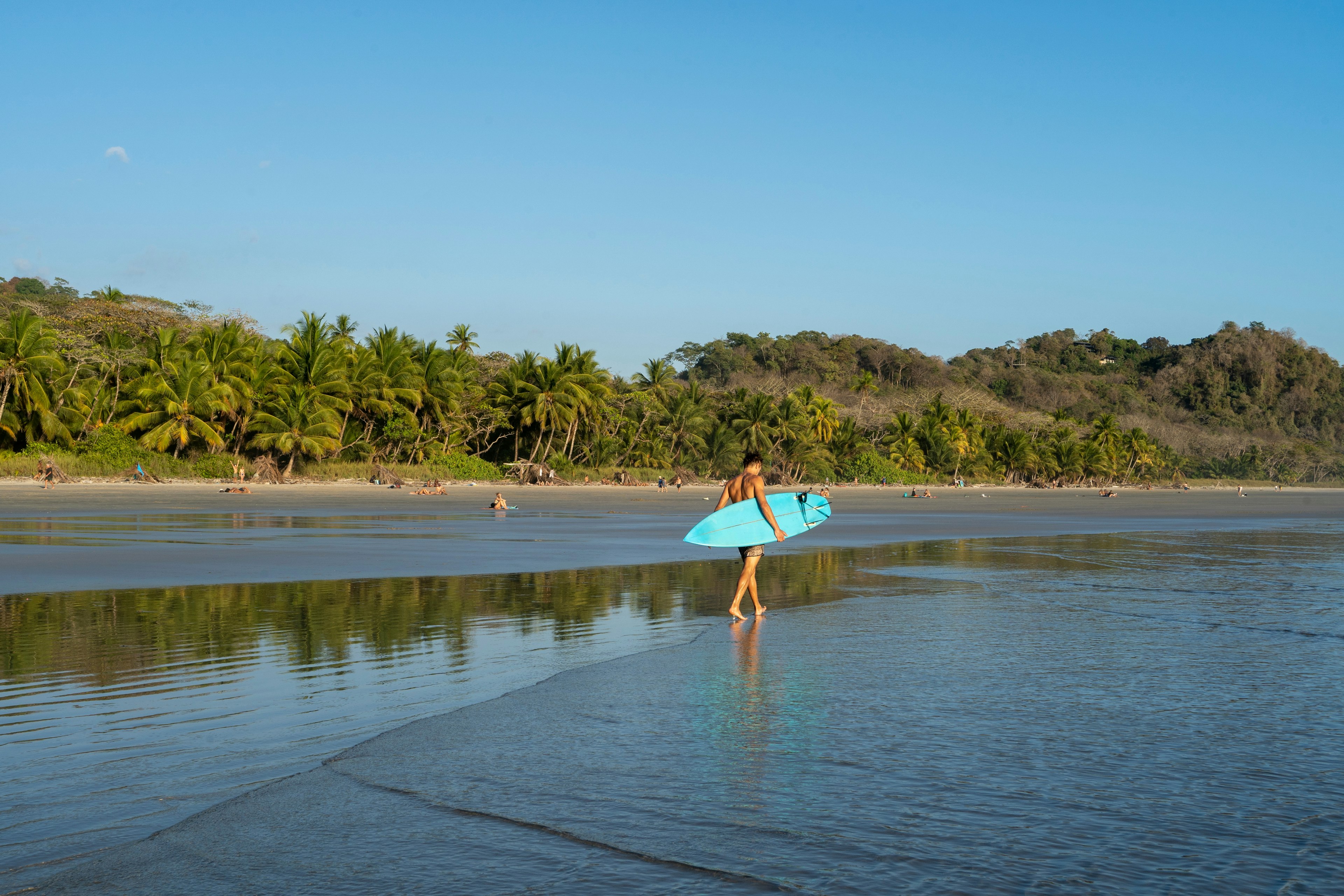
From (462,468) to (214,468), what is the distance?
1530 cm

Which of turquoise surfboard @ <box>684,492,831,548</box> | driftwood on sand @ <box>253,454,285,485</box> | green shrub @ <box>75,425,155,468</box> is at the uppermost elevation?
green shrub @ <box>75,425,155,468</box>

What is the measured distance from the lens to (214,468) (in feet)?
156

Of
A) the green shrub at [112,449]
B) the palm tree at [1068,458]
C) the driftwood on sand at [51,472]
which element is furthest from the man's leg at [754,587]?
the palm tree at [1068,458]

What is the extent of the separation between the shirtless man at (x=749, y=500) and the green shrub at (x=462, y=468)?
47.8m

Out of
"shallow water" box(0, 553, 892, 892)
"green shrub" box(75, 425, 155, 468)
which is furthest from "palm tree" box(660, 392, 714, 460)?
"shallow water" box(0, 553, 892, 892)

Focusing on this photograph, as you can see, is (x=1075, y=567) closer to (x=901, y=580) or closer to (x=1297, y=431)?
(x=901, y=580)

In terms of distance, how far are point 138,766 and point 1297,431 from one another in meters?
173

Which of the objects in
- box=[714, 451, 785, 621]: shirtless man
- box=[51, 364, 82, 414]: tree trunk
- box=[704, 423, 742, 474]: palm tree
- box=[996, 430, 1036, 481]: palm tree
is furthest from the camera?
box=[996, 430, 1036, 481]: palm tree

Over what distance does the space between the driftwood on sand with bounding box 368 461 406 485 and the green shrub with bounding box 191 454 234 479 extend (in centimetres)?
709

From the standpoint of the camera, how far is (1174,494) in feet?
318

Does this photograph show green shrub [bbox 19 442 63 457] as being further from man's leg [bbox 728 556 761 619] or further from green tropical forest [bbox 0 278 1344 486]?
man's leg [bbox 728 556 761 619]

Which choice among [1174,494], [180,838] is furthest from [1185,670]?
[1174,494]

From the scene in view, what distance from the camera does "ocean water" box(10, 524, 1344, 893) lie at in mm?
3518

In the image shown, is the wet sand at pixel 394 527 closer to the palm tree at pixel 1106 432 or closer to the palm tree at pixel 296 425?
the palm tree at pixel 296 425
